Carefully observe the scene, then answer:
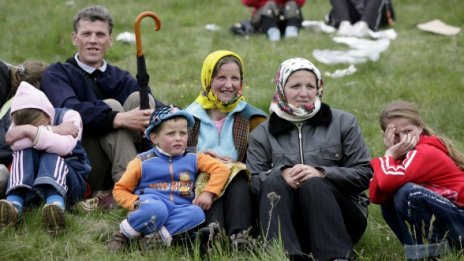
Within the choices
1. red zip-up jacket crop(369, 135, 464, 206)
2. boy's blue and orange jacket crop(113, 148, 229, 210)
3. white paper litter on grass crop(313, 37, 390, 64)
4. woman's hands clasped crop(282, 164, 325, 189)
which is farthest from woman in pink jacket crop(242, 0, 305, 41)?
red zip-up jacket crop(369, 135, 464, 206)

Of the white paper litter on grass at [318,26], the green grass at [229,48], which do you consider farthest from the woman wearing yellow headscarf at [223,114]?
the white paper litter on grass at [318,26]

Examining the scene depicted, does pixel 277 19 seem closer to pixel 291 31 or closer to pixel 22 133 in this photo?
pixel 291 31

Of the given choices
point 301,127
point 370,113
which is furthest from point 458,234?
point 370,113

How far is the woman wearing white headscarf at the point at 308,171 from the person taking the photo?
14.2 feet

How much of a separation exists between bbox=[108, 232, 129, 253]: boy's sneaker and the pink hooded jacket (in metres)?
0.85

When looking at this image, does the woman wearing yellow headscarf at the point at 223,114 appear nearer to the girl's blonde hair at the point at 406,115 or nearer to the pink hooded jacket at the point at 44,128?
the pink hooded jacket at the point at 44,128

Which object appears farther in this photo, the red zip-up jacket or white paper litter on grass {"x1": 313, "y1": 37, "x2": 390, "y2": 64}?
white paper litter on grass {"x1": 313, "y1": 37, "x2": 390, "y2": 64}

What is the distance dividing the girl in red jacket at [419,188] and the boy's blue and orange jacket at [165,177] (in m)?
1.19

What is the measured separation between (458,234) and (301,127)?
1380mm

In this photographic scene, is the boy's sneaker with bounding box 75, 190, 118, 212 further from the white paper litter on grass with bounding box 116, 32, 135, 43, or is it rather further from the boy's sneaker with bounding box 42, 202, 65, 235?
the white paper litter on grass with bounding box 116, 32, 135, 43

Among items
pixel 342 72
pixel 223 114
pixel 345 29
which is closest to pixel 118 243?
pixel 223 114

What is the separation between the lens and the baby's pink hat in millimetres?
5227

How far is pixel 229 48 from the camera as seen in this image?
419 inches

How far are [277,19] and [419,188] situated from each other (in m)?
7.80
